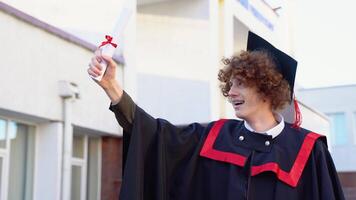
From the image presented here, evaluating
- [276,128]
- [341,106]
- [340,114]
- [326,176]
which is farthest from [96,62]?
[340,114]

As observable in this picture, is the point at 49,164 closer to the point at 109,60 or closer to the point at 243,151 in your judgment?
the point at 243,151

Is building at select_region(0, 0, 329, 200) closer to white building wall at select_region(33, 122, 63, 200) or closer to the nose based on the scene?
white building wall at select_region(33, 122, 63, 200)

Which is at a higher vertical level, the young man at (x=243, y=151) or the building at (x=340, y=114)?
the building at (x=340, y=114)

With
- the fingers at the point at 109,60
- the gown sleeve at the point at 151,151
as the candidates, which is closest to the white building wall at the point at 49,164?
the gown sleeve at the point at 151,151

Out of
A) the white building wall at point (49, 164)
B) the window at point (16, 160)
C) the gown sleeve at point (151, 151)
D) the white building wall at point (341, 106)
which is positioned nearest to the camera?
the gown sleeve at point (151, 151)

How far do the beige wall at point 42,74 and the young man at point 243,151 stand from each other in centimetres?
465

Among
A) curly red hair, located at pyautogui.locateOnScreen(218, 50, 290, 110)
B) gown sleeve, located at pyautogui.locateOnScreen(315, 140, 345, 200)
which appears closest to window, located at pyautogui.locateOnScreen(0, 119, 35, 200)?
curly red hair, located at pyautogui.locateOnScreen(218, 50, 290, 110)

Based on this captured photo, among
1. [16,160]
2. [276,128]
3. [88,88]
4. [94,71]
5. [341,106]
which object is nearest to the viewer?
[94,71]

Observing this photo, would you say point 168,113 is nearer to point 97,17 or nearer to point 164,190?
point 97,17

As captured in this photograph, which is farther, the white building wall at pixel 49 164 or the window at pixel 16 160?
the white building wall at pixel 49 164

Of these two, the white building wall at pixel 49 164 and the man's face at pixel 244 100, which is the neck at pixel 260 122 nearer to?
the man's face at pixel 244 100

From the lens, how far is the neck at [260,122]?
286cm

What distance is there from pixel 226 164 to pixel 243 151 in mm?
107

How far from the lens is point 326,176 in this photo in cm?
277
